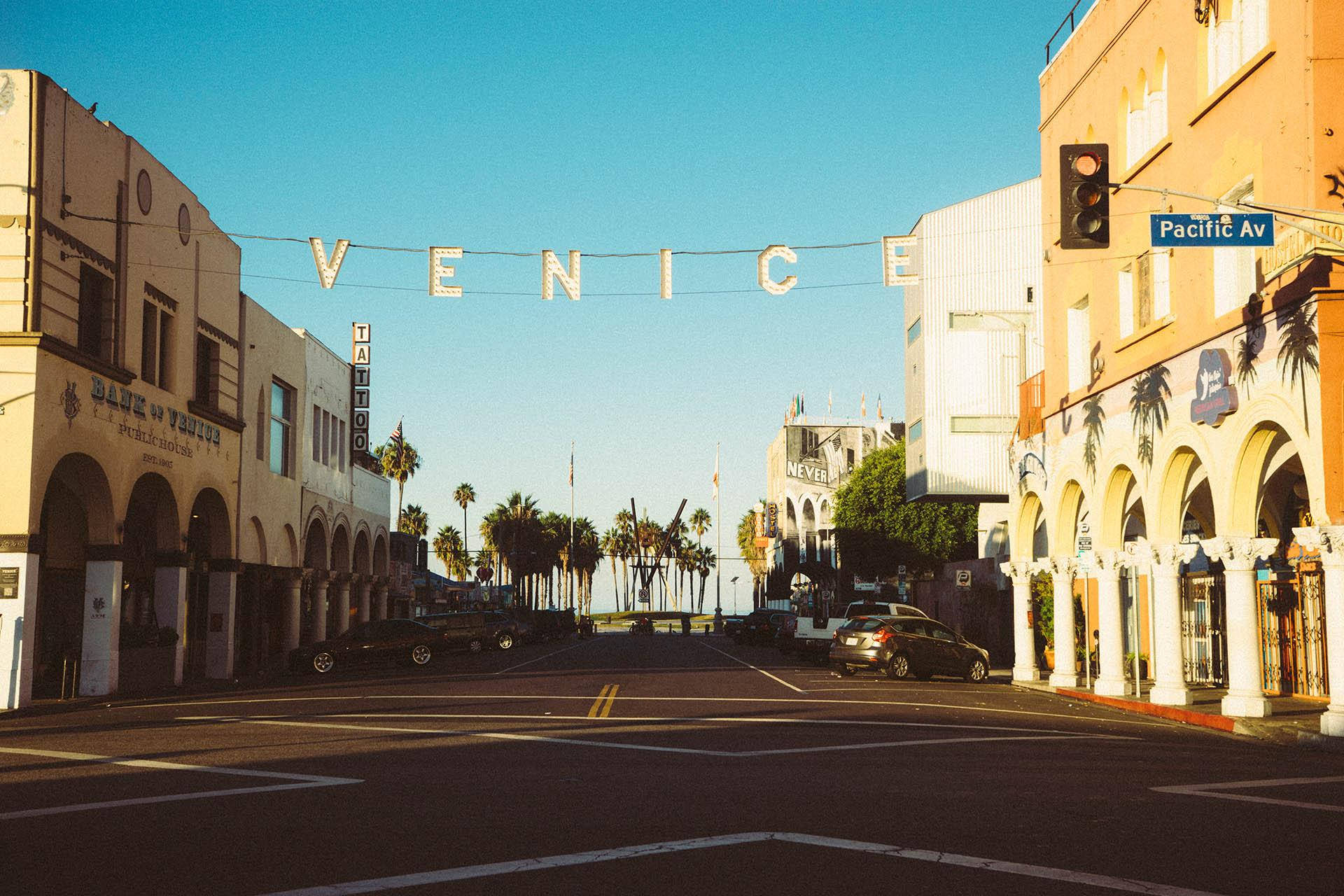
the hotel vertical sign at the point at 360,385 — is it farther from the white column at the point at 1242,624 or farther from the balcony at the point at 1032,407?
the white column at the point at 1242,624

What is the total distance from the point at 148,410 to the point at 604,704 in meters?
13.4

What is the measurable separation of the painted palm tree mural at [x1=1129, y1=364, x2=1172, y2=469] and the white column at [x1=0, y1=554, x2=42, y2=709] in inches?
813

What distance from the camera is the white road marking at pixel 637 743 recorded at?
48.6 feet

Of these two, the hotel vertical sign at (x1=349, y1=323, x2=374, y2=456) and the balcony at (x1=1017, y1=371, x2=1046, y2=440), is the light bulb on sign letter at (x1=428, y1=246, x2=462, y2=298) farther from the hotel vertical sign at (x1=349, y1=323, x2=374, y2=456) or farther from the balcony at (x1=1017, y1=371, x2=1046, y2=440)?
the hotel vertical sign at (x1=349, y1=323, x2=374, y2=456)

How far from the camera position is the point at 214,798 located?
435 inches

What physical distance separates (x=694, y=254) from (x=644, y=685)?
944cm

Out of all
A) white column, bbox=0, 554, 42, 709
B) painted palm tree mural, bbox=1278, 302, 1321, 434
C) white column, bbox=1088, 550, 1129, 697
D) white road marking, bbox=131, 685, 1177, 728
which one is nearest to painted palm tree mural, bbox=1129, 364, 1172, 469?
white column, bbox=1088, 550, 1129, 697

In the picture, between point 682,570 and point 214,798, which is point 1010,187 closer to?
point 214,798

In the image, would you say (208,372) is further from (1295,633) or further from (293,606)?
(1295,633)

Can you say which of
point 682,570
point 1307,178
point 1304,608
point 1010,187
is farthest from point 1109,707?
point 682,570

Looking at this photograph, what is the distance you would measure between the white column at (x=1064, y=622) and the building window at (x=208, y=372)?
21.2 m

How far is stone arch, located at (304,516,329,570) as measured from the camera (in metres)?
45.5

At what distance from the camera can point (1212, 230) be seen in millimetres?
16578

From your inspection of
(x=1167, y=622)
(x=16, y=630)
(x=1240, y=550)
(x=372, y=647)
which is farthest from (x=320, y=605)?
(x=1240, y=550)
